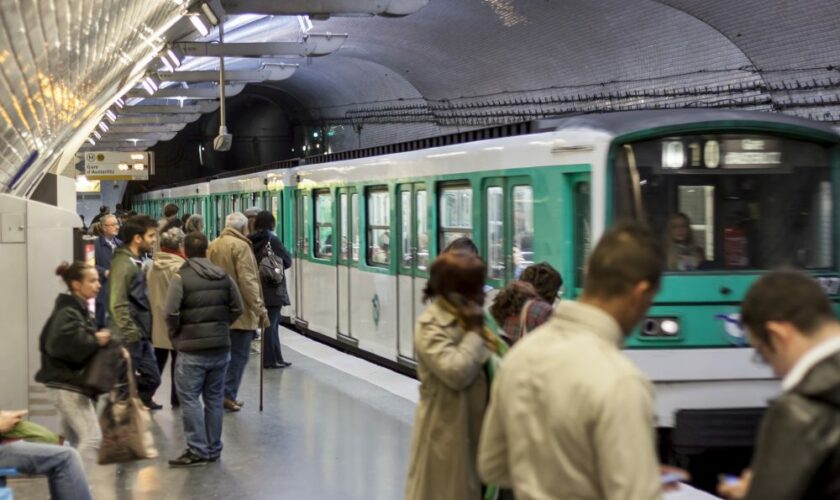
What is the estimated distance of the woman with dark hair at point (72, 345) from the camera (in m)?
7.07

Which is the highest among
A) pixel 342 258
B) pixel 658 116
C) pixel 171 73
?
pixel 171 73

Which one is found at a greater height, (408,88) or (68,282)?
(408,88)

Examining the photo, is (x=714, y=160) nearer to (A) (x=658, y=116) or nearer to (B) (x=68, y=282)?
(A) (x=658, y=116)

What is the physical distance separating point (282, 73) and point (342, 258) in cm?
1611

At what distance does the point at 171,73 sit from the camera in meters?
25.8

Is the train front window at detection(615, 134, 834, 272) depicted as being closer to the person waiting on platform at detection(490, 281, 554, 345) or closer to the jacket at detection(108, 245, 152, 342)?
the person waiting on platform at detection(490, 281, 554, 345)

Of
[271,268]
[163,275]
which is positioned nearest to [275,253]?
[271,268]

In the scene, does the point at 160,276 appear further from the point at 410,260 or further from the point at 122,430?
the point at 122,430

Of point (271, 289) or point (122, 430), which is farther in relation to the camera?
point (271, 289)

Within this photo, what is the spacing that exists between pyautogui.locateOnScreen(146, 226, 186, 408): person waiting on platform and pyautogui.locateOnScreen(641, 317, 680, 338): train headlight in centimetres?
382

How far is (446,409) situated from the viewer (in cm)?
521

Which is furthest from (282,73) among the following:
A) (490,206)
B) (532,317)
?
(532,317)

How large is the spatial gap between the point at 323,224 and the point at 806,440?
14.7 meters

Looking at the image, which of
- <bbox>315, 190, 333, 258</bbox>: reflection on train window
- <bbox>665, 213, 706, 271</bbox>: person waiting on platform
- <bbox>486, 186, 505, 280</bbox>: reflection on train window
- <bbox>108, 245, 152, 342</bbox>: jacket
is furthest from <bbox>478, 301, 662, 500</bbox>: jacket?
<bbox>315, 190, 333, 258</bbox>: reflection on train window
